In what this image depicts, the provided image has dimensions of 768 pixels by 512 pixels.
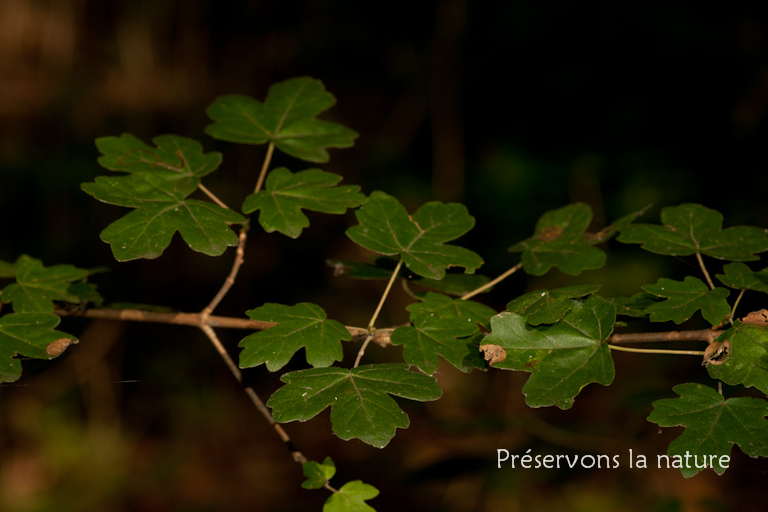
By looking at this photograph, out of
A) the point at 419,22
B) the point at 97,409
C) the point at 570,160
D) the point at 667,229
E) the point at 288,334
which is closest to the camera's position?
the point at 288,334

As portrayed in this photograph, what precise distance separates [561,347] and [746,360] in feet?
0.94

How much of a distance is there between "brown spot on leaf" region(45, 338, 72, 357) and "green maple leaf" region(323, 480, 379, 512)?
58 cm

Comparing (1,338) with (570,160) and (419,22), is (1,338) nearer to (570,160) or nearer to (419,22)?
(570,160)

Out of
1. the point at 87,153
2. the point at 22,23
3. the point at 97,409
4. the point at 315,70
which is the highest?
the point at 22,23

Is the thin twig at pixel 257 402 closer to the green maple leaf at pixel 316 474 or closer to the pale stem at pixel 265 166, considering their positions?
the green maple leaf at pixel 316 474

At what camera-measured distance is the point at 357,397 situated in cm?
101

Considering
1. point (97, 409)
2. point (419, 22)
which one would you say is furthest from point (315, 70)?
point (97, 409)

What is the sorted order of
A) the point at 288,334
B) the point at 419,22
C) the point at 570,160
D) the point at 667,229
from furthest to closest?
1. the point at 419,22
2. the point at 570,160
3. the point at 667,229
4. the point at 288,334

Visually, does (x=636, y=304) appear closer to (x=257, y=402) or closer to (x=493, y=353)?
(x=493, y=353)

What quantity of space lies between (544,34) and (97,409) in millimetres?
4232

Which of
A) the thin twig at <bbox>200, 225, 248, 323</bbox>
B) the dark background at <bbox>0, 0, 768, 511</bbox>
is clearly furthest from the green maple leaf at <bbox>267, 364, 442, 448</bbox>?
the dark background at <bbox>0, 0, 768, 511</bbox>

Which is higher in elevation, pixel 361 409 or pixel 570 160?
pixel 361 409

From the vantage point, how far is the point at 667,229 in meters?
1.33

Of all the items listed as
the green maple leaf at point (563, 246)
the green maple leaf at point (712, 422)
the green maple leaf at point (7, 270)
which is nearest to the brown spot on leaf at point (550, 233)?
the green maple leaf at point (563, 246)
